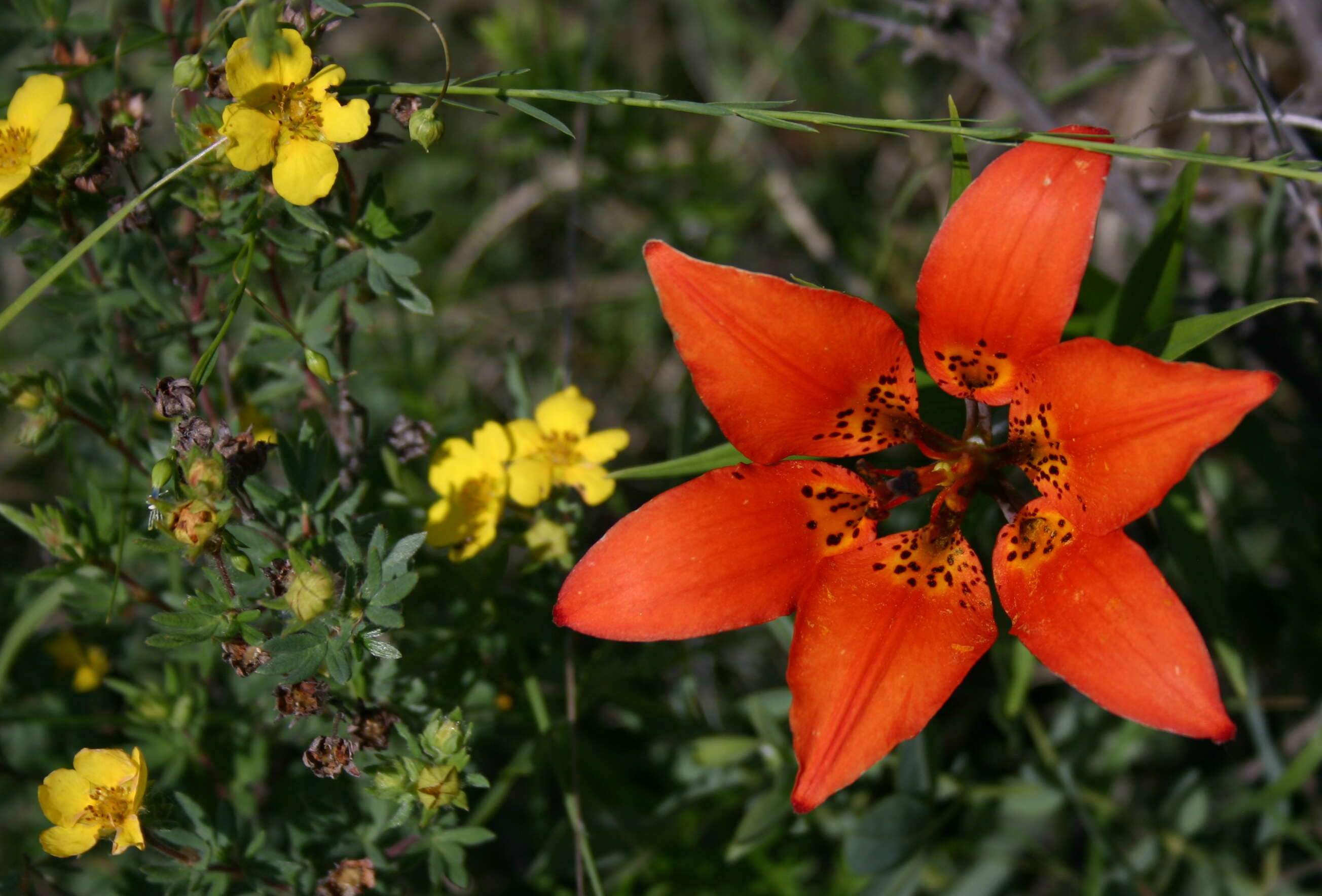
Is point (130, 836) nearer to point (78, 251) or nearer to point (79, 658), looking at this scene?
point (78, 251)

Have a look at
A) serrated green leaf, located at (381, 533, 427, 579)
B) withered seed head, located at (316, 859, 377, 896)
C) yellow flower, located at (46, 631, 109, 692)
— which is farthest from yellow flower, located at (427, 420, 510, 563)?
yellow flower, located at (46, 631, 109, 692)

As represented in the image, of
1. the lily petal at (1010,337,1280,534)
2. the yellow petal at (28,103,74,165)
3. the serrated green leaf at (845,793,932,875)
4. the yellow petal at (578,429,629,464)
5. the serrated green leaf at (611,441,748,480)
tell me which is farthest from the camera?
the serrated green leaf at (845,793,932,875)

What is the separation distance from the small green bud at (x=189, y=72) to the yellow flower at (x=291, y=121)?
5 centimetres

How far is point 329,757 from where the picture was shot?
188 centimetres

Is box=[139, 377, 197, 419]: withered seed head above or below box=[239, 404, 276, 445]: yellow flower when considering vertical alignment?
above

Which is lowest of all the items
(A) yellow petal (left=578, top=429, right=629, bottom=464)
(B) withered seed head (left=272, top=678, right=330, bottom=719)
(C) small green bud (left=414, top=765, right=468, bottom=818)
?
(C) small green bud (left=414, top=765, right=468, bottom=818)

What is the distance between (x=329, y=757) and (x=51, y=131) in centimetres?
127

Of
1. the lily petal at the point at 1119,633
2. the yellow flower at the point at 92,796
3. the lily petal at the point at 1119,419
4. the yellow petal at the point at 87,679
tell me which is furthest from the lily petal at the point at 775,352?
the yellow petal at the point at 87,679

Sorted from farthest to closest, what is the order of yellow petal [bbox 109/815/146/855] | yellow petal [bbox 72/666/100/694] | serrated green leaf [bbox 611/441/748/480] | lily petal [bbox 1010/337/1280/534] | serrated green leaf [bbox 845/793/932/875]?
yellow petal [bbox 72/666/100/694], serrated green leaf [bbox 845/793/932/875], serrated green leaf [bbox 611/441/748/480], yellow petal [bbox 109/815/146/855], lily petal [bbox 1010/337/1280/534]

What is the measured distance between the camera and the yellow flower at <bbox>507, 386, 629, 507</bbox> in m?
2.32

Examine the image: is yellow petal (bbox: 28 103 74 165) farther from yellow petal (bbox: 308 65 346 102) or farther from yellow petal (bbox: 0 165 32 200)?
yellow petal (bbox: 308 65 346 102)

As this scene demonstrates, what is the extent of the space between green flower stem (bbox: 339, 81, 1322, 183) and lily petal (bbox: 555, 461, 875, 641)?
0.64 meters

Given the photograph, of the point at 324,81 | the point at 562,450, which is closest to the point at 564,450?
the point at 562,450

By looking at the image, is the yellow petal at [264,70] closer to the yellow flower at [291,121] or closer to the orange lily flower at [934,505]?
the yellow flower at [291,121]
